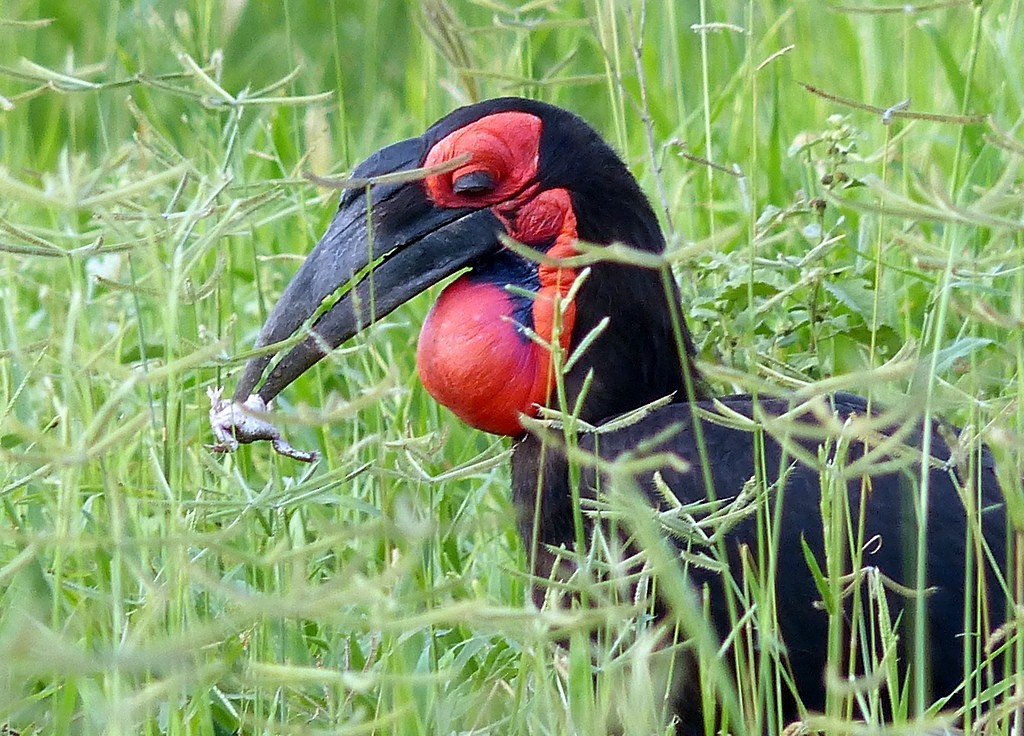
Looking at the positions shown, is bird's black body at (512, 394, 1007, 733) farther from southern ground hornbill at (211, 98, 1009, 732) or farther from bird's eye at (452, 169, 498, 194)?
bird's eye at (452, 169, 498, 194)

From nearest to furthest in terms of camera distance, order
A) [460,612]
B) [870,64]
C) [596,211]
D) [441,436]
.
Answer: [460,612]
[441,436]
[596,211]
[870,64]

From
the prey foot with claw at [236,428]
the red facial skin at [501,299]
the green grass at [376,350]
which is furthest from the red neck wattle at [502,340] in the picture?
the prey foot with claw at [236,428]

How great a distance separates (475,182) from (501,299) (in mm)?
154

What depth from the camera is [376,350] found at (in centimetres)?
277

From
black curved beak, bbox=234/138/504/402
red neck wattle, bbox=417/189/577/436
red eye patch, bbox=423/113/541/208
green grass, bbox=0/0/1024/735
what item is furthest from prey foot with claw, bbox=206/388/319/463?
red eye patch, bbox=423/113/541/208

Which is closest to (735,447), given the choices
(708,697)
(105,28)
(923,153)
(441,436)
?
(441,436)

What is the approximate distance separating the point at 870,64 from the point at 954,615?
6.73 feet

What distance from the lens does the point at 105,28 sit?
5.11m

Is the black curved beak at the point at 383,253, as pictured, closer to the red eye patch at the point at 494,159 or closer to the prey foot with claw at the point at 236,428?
the red eye patch at the point at 494,159

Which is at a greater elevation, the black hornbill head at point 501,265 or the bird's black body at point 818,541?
the black hornbill head at point 501,265

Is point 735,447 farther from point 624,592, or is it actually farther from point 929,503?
point 624,592

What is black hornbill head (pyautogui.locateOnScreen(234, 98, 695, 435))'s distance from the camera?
2.15 m

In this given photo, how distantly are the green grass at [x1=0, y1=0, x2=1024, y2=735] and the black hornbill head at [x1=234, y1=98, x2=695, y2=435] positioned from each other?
0.10 meters

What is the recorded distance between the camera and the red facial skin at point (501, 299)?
2150mm
